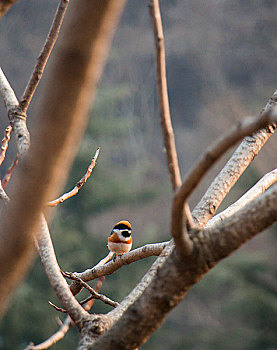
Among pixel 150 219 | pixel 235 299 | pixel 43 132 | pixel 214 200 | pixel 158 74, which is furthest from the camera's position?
pixel 150 219

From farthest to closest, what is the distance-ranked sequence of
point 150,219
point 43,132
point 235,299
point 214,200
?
point 150,219 < point 235,299 < point 214,200 < point 43,132

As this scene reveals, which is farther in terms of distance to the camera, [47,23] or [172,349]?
[47,23]

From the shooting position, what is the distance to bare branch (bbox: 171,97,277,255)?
313 millimetres

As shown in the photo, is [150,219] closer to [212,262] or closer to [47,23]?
[47,23]

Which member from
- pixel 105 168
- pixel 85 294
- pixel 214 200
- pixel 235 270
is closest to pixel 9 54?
pixel 105 168

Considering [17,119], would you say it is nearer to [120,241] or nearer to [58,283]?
[58,283]

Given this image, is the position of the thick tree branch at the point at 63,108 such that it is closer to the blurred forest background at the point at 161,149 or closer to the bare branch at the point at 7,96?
the bare branch at the point at 7,96

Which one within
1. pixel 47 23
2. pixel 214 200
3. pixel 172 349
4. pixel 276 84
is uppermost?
pixel 214 200

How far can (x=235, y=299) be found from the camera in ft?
14.4

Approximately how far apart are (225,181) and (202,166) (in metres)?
0.33

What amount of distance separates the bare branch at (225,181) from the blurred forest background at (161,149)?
358cm

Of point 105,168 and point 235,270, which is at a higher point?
point 105,168

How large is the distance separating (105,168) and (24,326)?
177 centimetres

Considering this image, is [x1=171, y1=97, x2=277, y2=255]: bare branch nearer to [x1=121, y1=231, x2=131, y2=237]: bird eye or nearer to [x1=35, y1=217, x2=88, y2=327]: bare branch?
[x1=35, y1=217, x2=88, y2=327]: bare branch
